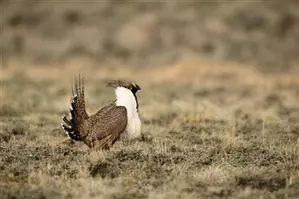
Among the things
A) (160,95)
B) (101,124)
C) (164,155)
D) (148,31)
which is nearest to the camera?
(164,155)

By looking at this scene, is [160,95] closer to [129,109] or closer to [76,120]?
[129,109]

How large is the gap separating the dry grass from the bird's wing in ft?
0.49

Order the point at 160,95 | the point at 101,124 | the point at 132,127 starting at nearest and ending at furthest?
the point at 101,124
the point at 132,127
the point at 160,95

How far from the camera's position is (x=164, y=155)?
26.9ft

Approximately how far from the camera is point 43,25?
1469 inches

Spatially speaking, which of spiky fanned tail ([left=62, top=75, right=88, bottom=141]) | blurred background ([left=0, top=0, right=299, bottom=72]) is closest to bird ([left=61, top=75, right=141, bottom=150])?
spiky fanned tail ([left=62, top=75, right=88, bottom=141])

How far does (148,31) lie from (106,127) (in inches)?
1069

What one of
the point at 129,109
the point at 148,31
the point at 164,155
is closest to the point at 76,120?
the point at 129,109

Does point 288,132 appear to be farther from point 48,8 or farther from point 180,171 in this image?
point 48,8

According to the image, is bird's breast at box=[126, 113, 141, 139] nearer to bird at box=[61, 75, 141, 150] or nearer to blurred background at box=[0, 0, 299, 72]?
bird at box=[61, 75, 141, 150]

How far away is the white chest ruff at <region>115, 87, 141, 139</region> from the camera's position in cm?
851

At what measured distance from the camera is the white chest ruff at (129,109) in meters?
8.51

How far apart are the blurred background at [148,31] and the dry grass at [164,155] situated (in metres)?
16.9

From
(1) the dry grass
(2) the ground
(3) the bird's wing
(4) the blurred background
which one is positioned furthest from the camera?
(4) the blurred background
